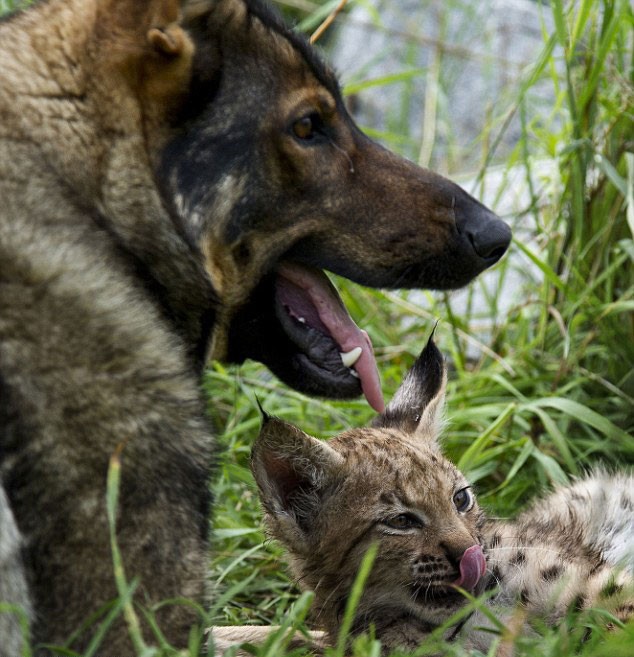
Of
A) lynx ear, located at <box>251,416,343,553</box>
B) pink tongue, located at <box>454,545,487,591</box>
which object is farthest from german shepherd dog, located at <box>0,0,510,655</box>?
pink tongue, located at <box>454,545,487,591</box>

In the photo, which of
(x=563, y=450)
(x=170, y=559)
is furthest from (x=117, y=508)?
(x=563, y=450)

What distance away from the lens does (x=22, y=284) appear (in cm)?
230

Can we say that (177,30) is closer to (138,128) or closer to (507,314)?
(138,128)

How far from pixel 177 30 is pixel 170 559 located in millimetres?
1120

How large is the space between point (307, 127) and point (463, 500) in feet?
3.48

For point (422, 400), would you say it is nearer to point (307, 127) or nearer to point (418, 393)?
point (418, 393)

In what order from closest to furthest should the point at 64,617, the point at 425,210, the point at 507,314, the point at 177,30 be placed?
the point at 64,617
the point at 177,30
the point at 425,210
the point at 507,314

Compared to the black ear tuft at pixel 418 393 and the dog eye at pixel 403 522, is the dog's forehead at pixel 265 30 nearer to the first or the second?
the black ear tuft at pixel 418 393

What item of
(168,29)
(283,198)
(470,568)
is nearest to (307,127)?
(283,198)

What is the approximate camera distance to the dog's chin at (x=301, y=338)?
2.89m

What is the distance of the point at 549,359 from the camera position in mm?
4371

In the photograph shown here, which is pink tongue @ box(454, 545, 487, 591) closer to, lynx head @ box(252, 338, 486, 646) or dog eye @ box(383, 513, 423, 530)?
lynx head @ box(252, 338, 486, 646)

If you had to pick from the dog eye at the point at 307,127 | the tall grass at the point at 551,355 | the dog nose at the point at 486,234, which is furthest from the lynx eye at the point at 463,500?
the dog eye at the point at 307,127

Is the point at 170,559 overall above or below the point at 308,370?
below
